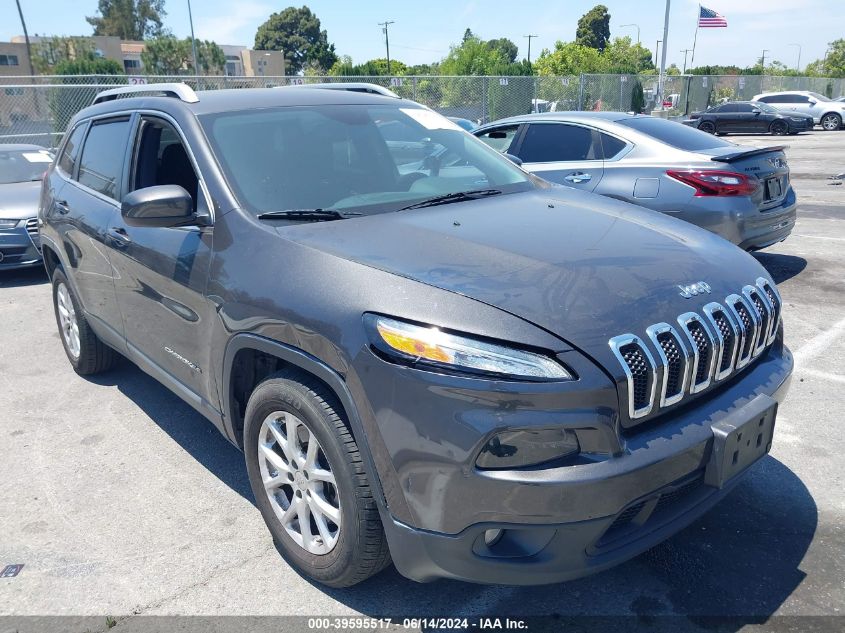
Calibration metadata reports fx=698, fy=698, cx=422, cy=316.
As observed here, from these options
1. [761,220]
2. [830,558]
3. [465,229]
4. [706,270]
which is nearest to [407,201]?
[465,229]

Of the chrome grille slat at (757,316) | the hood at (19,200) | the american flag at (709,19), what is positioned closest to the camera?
the chrome grille slat at (757,316)

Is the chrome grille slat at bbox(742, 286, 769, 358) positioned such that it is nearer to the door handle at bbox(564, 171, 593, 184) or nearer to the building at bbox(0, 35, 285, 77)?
the door handle at bbox(564, 171, 593, 184)

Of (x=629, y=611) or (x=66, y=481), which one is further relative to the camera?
(x=66, y=481)

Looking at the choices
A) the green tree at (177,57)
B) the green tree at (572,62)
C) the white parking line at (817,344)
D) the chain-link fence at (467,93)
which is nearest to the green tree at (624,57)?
the green tree at (572,62)

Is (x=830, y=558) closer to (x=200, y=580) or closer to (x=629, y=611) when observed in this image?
(x=629, y=611)

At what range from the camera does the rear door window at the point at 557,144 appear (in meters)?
6.80

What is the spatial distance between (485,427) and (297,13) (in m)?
117

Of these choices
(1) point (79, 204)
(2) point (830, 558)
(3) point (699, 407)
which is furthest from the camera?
(1) point (79, 204)

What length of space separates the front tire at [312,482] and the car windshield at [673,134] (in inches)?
199

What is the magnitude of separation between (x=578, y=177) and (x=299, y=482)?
4.89m

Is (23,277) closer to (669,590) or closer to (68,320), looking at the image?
(68,320)

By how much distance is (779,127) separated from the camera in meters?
27.9

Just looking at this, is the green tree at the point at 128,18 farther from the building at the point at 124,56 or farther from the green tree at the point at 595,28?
the green tree at the point at 595,28

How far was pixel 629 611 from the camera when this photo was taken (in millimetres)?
2520
